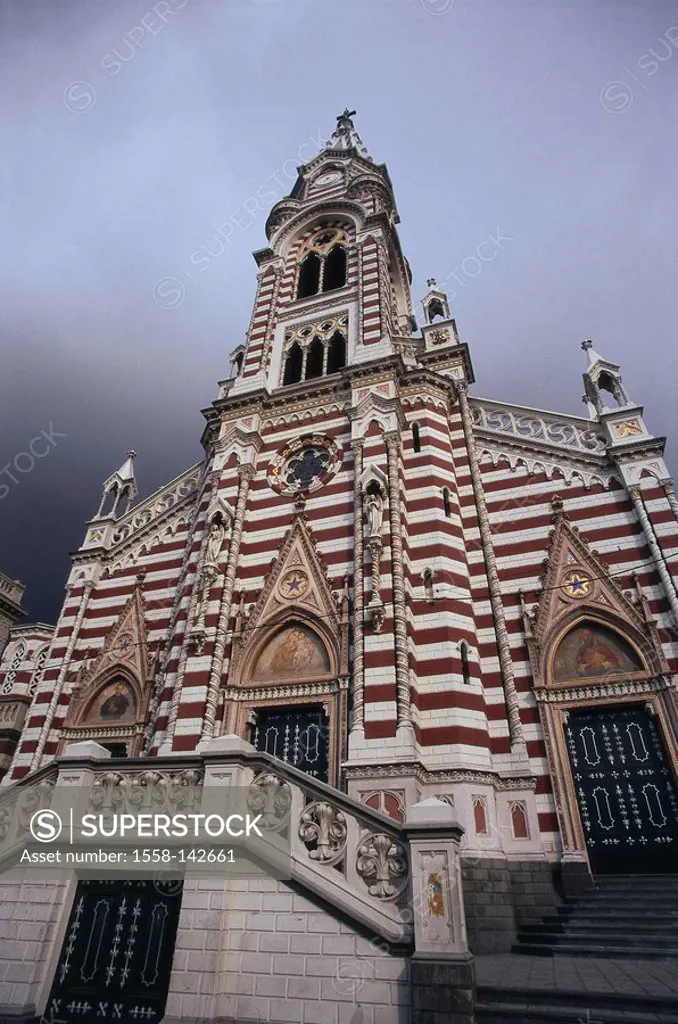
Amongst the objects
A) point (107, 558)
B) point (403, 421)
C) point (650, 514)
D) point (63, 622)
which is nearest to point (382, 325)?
point (403, 421)

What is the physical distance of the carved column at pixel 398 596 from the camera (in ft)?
43.0

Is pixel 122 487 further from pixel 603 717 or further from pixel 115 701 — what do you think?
pixel 603 717

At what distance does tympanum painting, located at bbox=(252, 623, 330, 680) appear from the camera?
50.1ft

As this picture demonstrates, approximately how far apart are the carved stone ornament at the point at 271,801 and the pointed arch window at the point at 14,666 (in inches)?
691

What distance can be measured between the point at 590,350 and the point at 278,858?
18858mm

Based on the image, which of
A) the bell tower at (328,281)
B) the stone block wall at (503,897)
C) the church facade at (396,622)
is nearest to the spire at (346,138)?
the bell tower at (328,281)

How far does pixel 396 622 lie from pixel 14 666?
52.5 ft

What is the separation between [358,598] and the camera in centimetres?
1505

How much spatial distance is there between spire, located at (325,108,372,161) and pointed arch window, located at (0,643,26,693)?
103ft

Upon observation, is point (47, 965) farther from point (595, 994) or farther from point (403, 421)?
point (403, 421)

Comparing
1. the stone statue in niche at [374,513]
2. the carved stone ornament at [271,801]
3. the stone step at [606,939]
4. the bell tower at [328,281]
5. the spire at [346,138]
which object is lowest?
the stone step at [606,939]

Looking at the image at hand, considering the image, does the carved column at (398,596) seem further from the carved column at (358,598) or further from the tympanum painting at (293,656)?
the tympanum painting at (293,656)

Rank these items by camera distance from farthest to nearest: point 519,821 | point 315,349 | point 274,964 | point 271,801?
point 315,349
point 519,821
point 271,801
point 274,964

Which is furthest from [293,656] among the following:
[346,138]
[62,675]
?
[346,138]
